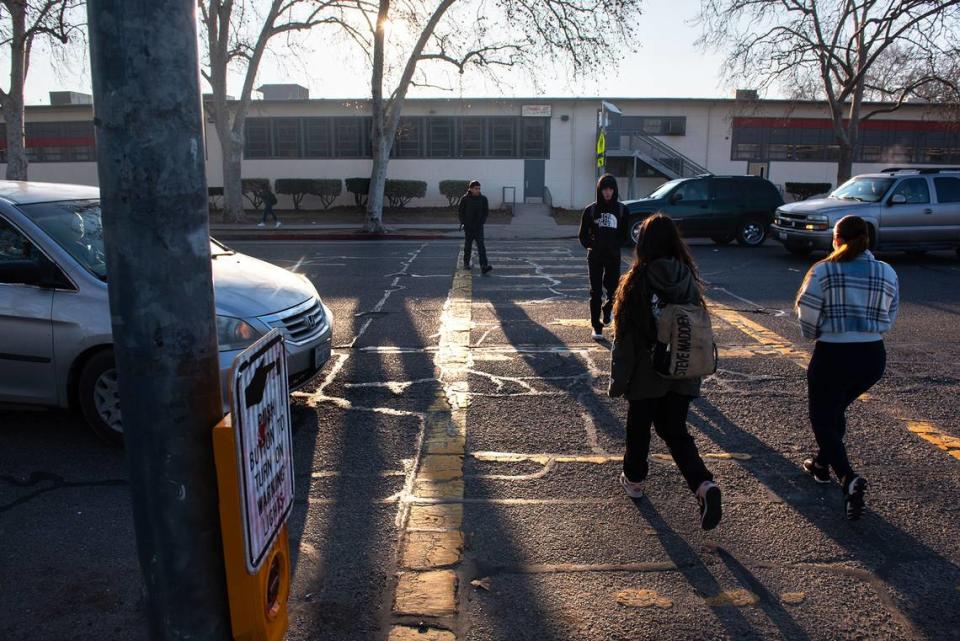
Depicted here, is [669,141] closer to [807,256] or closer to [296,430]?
[807,256]

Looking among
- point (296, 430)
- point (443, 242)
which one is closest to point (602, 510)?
point (296, 430)

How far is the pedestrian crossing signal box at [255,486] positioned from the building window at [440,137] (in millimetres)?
31088

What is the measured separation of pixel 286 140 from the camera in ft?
107

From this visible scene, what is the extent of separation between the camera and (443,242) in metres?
20.2

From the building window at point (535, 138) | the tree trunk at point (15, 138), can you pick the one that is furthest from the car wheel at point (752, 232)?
the tree trunk at point (15, 138)

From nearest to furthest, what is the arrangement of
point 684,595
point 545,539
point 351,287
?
point 684,595 → point 545,539 → point 351,287

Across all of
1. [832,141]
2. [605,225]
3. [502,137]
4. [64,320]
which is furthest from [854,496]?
[832,141]

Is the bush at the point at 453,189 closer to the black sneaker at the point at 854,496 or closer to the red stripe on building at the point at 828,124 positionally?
Answer: the red stripe on building at the point at 828,124

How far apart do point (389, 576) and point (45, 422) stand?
3.53 metres

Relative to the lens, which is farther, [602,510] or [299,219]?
[299,219]

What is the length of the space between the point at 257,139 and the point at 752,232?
2164 cm

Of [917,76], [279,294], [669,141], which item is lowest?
[279,294]

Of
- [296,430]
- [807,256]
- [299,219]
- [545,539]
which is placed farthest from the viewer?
[299,219]

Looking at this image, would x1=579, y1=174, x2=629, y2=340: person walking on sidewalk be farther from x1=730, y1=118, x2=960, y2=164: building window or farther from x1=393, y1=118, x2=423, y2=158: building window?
x1=730, y1=118, x2=960, y2=164: building window
